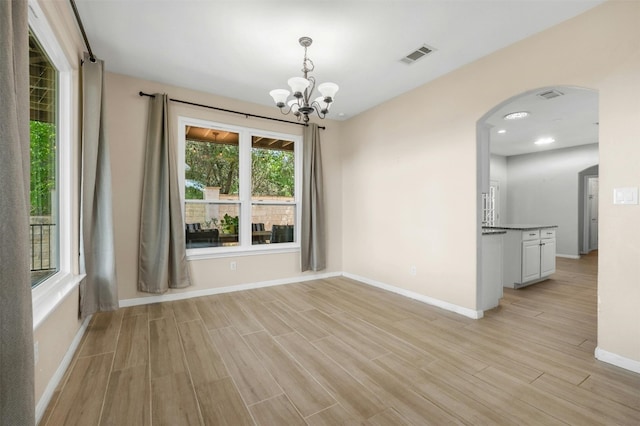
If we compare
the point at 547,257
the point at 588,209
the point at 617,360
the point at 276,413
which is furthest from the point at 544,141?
Answer: the point at 276,413

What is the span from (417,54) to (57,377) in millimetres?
4142

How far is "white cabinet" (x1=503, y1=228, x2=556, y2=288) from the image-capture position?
4469 mm

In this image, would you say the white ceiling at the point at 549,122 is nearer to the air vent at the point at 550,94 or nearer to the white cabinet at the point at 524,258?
the air vent at the point at 550,94

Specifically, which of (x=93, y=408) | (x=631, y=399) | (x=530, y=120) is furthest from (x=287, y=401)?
(x=530, y=120)

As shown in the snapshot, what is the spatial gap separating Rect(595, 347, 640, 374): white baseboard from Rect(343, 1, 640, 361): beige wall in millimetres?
48

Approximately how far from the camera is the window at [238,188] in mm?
4102

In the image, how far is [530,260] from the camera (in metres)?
4.59

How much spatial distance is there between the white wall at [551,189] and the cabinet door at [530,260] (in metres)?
3.57

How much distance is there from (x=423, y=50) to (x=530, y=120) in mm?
3404

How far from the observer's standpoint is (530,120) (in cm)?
512

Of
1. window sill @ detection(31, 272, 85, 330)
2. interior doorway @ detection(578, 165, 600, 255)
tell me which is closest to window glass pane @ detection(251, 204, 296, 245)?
window sill @ detection(31, 272, 85, 330)

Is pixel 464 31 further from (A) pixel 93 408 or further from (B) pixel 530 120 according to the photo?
(A) pixel 93 408

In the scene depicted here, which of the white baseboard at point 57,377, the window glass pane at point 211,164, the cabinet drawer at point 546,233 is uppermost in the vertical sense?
the window glass pane at point 211,164

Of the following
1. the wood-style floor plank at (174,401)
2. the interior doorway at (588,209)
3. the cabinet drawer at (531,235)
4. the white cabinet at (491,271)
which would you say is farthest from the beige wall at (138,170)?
the interior doorway at (588,209)
